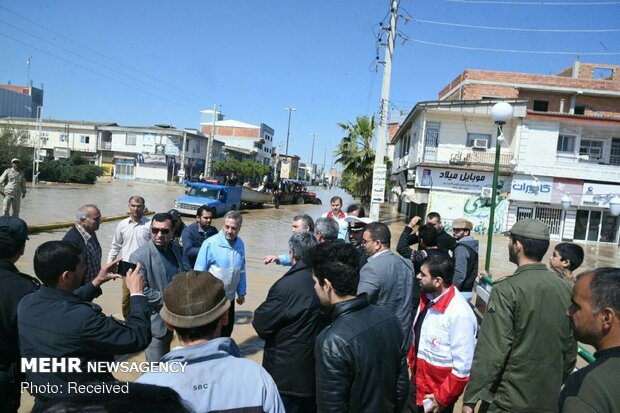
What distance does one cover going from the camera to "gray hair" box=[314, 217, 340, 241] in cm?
414

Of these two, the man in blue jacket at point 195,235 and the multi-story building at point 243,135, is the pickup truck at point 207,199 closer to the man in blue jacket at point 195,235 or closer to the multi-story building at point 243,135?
the man in blue jacket at point 195,235

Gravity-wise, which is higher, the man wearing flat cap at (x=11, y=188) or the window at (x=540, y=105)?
the window at (x=540, y=105)

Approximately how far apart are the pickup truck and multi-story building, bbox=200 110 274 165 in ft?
191

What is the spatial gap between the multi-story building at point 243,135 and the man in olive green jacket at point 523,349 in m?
79.3

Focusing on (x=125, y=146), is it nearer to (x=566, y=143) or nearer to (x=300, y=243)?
(x=566, y=143)

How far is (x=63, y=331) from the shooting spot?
2166mm

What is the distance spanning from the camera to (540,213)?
2484cm

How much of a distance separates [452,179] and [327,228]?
2149cm

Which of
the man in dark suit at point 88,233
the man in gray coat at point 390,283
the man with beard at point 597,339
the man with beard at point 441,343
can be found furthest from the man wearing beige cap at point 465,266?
the man in dark suit at point 88,233

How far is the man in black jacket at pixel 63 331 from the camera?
2.18 m

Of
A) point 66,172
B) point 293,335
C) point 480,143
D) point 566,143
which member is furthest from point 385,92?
point 66,172

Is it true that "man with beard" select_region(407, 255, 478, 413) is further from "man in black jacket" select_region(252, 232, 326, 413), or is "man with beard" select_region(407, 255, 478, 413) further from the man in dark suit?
the man in dark suit

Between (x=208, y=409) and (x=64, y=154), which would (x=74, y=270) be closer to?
(x=208, y=409)

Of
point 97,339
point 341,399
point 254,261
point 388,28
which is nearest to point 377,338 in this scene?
point 341,399
